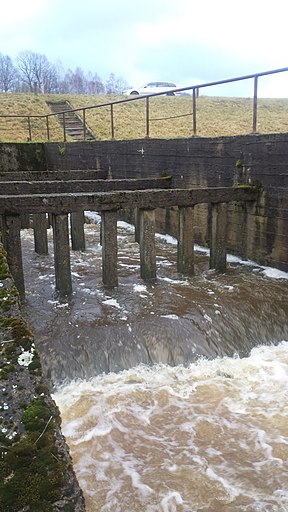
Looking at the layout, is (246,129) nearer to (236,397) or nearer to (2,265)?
(236,397)

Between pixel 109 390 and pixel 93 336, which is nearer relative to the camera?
pixel 109 390

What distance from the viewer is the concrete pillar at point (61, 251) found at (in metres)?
7.27

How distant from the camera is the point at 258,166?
8961 millimetres

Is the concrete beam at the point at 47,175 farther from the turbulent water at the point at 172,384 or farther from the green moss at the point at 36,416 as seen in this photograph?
the green moss at the point at 36,416

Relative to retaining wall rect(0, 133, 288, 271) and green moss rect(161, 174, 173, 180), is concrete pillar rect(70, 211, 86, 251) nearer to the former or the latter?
green moss rect(161, 174, 173, 180)

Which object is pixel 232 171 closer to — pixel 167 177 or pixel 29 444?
pixel 167 177

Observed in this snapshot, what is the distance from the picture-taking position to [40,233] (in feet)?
34.5

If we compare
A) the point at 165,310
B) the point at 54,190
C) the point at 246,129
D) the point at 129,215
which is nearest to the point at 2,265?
the point at 165,310

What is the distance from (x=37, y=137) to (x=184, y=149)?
637 inches

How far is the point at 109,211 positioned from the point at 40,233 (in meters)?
3.43

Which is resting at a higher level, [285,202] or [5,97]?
[5,97]

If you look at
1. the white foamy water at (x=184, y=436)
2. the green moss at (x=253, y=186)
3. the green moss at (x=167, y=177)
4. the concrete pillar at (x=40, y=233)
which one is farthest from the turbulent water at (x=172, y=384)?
the green moss at (x=167, y=177)

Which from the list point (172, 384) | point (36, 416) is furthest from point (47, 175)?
point (36, 416)

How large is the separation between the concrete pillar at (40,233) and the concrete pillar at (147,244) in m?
3.17
